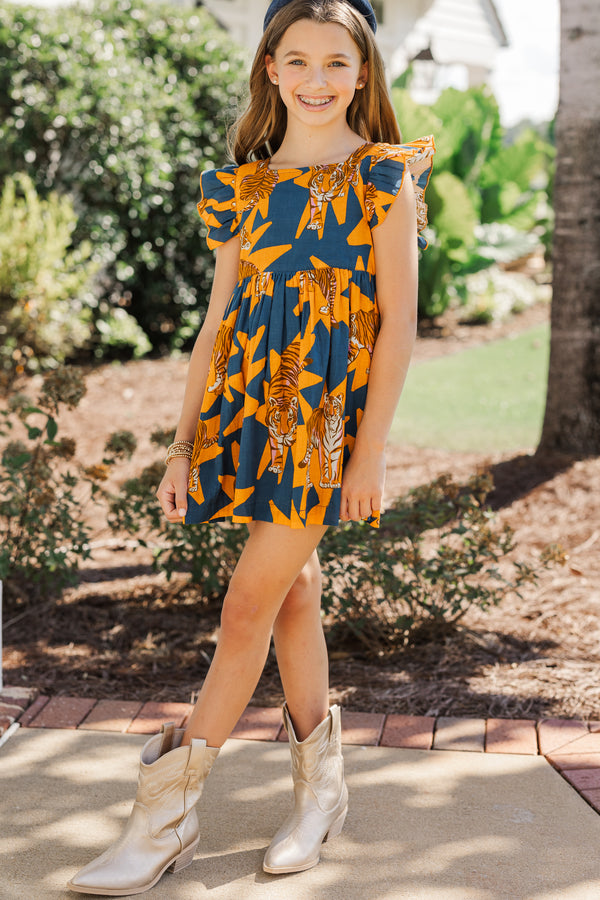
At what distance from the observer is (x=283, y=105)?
2.29 m

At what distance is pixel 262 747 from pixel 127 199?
19.4ft

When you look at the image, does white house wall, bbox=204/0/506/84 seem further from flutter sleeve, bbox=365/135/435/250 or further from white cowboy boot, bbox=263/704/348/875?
white cowboy boot, bbox=263/704/348/875

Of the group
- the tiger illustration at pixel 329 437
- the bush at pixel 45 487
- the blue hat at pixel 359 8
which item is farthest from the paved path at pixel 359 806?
the blue hat at pixel 359 8

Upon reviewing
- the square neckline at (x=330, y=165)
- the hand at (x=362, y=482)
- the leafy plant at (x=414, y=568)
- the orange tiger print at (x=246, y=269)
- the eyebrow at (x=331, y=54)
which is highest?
the eyebrow at (x=331, y=54)

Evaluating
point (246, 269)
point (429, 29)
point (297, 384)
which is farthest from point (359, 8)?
point (429, 29)

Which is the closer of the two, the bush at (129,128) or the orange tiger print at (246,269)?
the orange tiger print at (246,269)

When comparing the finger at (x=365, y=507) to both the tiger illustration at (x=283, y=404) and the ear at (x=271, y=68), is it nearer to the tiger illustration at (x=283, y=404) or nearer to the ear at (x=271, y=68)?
the tiger illustration at (x=283, y=404)

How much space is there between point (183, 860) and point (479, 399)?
5892 mm

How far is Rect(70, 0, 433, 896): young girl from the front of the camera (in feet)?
6.59

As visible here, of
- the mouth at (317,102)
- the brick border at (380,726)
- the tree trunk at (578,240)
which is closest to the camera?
the mouth at (317,102)

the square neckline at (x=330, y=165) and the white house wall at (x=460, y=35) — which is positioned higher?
the white house wall at (x=460, y=35)

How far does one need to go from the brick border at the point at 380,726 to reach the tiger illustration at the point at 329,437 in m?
0.99

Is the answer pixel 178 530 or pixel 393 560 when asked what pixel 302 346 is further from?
pixel 178 530

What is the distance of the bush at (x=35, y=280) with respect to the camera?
6.88m
